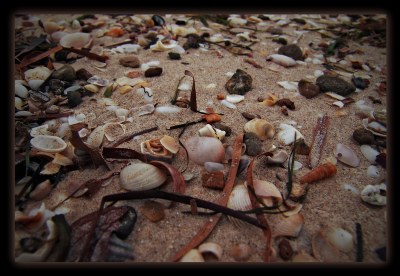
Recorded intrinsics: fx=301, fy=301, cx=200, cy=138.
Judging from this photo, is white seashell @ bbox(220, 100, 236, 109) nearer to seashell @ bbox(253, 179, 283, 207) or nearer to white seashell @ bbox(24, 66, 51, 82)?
seashell @ bbox(253, 179, 283, 207)

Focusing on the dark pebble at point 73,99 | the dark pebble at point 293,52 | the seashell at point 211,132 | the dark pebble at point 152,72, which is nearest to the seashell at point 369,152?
the seashell at point 211,132

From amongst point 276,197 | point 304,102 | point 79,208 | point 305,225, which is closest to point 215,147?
point 276,197

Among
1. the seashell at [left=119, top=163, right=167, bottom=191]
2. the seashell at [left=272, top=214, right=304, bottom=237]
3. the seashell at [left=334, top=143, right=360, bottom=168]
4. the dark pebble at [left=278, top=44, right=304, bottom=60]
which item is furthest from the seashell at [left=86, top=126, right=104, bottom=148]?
the dark pebble at [left=278, top=44, right=304, bottom=60]

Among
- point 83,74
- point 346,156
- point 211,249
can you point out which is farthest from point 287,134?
point 83,74

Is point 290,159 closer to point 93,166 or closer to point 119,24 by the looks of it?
point 93,166

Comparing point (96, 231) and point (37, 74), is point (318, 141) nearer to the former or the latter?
point (96, 231)

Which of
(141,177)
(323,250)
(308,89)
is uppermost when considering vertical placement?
(308,89)
